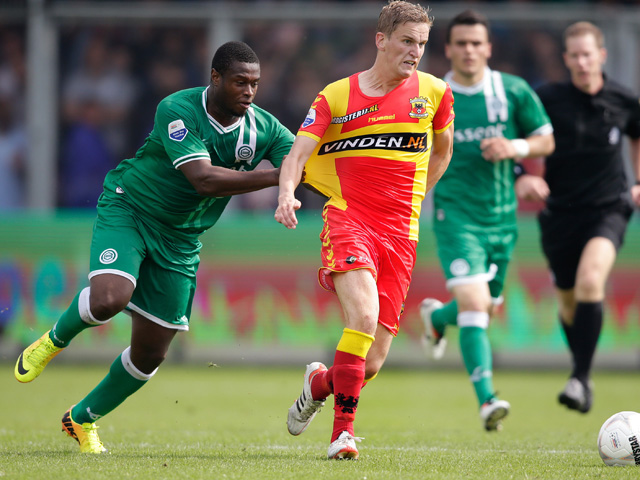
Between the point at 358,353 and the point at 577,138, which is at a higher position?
the point at 577,138

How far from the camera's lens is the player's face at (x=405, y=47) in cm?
561

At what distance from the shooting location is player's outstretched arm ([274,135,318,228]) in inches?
203

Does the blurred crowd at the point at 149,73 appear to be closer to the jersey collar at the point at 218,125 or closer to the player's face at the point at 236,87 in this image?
the jersey collar at the point at 218,125

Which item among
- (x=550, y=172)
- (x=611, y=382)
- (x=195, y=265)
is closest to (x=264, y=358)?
(x=611, y=382)

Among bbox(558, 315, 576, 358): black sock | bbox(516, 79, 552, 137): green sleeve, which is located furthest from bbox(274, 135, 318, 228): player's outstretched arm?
bbox(558, 315, 576, 358): black sock

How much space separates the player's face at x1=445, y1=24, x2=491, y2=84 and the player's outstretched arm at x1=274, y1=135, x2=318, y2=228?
105 inches

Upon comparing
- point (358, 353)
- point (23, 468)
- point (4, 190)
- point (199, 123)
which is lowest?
point (4, 190)

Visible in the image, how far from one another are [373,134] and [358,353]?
1314mm

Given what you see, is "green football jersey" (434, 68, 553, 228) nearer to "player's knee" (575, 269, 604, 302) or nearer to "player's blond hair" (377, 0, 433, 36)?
"player's knee" (575, 269, 604, 302)

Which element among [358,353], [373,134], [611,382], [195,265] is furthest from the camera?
[611,382]

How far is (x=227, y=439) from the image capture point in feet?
22.2

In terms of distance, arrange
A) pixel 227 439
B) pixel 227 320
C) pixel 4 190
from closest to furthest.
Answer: pixel 227 439 < pixel 227 320 < pixel 4 190

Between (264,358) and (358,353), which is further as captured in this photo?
(264,358)

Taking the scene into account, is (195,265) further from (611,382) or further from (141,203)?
(611,382)
